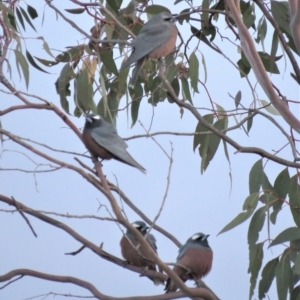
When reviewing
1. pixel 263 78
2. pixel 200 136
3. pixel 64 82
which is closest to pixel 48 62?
pixel 64 82

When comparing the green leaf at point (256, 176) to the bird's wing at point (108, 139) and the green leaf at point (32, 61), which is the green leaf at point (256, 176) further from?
the green leaf at point (32, 61)

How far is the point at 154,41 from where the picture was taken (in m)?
2.99

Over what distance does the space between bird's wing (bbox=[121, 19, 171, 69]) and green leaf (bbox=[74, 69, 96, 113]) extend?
0.19 metres

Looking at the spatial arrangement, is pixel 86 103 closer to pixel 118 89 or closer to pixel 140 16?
pixel 118 89

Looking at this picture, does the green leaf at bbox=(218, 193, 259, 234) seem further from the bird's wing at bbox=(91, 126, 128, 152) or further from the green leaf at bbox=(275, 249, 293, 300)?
the bird's wing at bbox=(91, 126, 128, 152)

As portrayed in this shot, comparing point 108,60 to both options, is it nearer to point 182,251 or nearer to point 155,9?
point 155,9

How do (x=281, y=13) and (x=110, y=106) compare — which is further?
(x=110, y=106)

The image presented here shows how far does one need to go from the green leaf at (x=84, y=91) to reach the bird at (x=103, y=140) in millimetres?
110

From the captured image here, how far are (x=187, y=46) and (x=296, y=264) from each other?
1.13 meters

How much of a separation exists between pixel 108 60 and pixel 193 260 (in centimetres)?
83

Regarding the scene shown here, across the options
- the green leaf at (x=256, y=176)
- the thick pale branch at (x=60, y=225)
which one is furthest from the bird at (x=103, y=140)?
the thick pale branch at (x=60, y=225)

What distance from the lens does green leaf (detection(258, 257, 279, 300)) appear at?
247 centimetres

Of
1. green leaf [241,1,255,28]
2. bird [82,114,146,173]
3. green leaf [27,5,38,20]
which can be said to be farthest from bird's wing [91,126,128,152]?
green leaf [241,1,255,28]

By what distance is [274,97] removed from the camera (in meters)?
2.32
